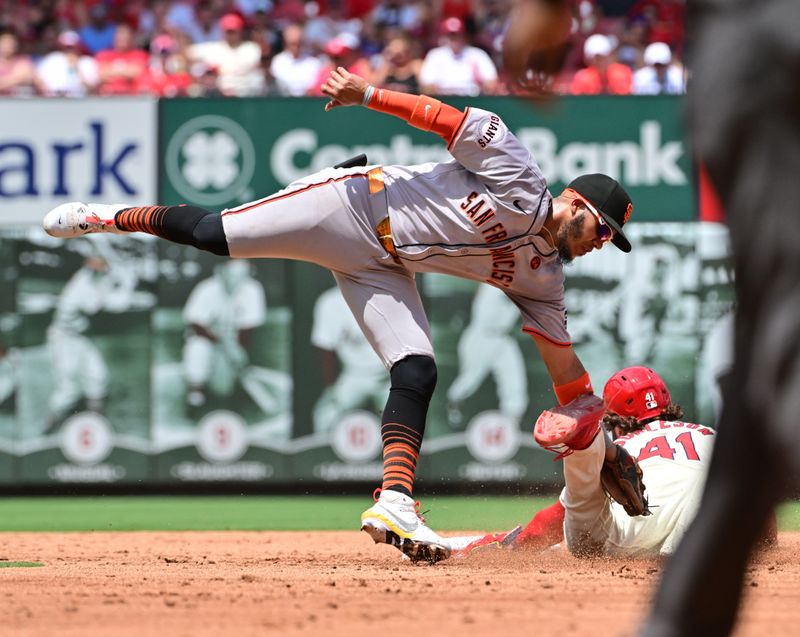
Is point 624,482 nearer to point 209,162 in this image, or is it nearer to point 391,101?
point 391,101

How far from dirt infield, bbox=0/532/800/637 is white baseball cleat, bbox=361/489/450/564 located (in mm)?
86

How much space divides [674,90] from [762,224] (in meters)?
10.6

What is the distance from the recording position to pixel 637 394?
616 centimetres

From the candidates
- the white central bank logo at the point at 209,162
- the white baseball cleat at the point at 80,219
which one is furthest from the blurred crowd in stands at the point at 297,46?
the white baseball cleat at the point at 80,219

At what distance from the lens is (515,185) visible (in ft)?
18.4

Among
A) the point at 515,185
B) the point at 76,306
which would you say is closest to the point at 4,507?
the point at 76,306

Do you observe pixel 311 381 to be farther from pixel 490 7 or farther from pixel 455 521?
pixel 490 7

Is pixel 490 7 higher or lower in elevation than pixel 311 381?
higher

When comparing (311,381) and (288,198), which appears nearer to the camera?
(288,198)

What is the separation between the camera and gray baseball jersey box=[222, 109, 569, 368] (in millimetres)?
5621

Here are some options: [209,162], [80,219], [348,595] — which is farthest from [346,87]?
[209,162]

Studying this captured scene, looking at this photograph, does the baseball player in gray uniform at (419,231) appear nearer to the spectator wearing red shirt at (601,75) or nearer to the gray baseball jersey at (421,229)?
the gray baseball jersey at (421,229)

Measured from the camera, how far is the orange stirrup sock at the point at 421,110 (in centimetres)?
558

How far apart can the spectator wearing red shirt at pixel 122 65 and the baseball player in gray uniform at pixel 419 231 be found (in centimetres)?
722
